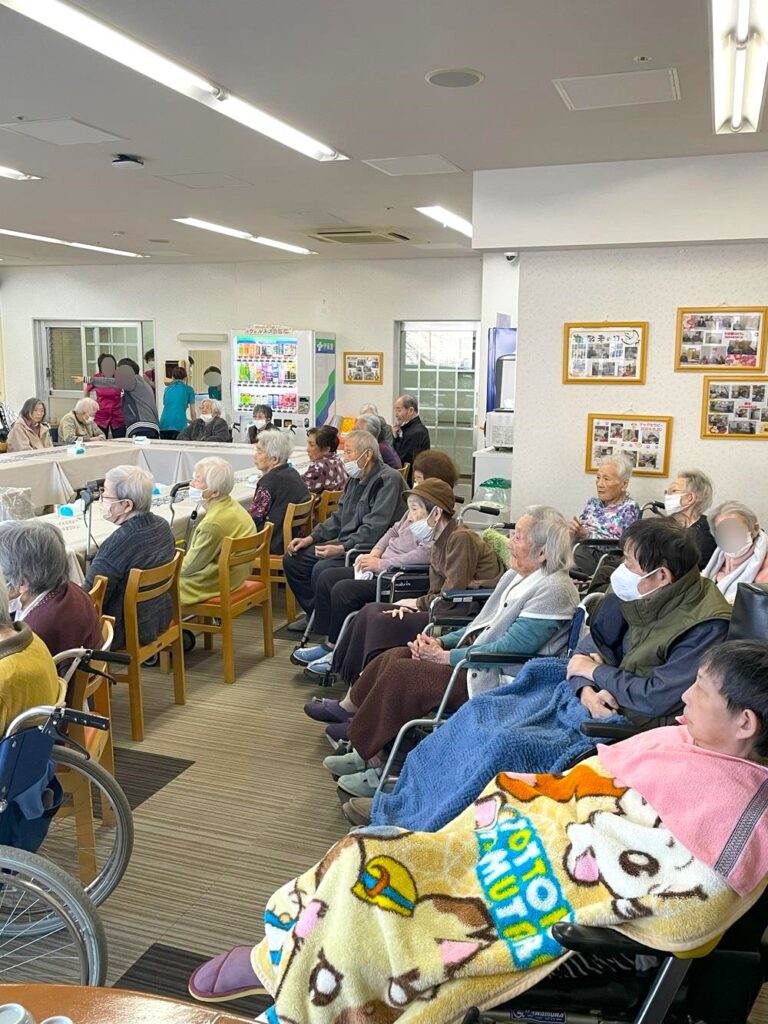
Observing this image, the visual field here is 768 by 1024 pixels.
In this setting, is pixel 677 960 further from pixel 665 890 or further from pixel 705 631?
pixel 705 631

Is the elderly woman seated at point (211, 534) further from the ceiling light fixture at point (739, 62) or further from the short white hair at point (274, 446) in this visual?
the ceiling light fixture at point (739, 62)

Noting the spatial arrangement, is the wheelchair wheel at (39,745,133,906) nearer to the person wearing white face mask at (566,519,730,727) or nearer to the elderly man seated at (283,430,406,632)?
the person wearing white face mask at (566,519,730,727)

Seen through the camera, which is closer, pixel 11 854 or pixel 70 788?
pixel 11 854

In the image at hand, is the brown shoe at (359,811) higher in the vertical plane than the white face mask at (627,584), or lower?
lower

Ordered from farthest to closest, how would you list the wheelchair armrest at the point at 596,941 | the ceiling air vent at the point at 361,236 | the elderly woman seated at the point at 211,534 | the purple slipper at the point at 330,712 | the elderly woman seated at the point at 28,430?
the ceiling air vent at the point at 361,236 → the elderly woman seated at the point at 28,430 → the elderly woman seated at the point at 211,534 → the purple slipper at the point at 330,712 → the wheelchair armrest at the point at 596,941

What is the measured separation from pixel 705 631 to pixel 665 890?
0.99 m

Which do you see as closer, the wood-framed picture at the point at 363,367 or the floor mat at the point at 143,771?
the floor mat at the point at 143,771

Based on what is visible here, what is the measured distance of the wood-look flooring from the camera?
97.7 inches

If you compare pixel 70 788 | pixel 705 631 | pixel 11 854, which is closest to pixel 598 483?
pixel 705 631

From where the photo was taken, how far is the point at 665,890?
152cm

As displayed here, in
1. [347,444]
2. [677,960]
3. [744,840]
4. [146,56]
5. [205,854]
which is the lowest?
[205,854]

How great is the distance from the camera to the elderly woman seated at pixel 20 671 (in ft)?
6.93

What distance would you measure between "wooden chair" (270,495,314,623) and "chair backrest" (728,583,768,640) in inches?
127

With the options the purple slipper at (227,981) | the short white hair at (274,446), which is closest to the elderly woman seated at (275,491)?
the short white hair at (274,446)
